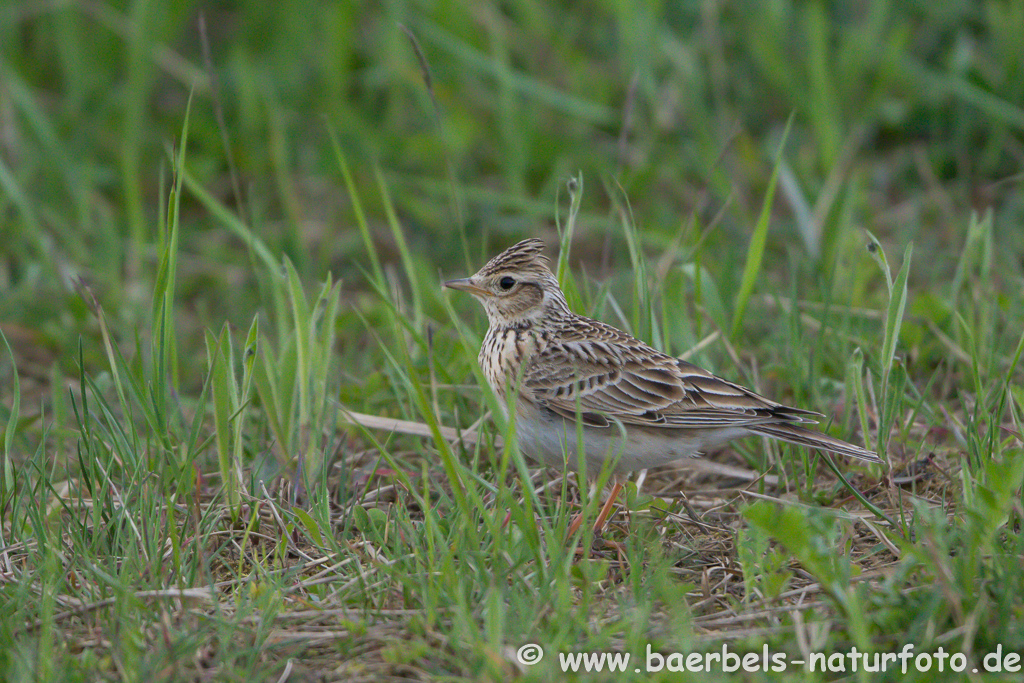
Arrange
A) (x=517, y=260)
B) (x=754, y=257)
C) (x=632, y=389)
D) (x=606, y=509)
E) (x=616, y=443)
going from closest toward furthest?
(x=606, y=509), (x=616, y=443), (x=632, y=389), (x=517, y=260), (x=754, y=257)

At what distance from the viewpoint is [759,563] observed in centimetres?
347

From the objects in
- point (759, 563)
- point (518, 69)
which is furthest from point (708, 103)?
point (759, 563)

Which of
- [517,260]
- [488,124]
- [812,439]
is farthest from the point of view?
[488,124]

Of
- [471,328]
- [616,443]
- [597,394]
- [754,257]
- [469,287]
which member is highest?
[754,257]

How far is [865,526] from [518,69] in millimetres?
5855

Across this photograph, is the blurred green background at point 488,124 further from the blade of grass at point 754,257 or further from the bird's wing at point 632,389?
the bird's wing at point 632,389

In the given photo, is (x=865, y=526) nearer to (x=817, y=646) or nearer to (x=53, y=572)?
(x=817, y=646)

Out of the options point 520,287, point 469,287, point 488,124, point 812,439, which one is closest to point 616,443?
point 812,439

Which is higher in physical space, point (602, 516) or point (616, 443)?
point (616, 443)

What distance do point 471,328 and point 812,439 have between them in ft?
8.86

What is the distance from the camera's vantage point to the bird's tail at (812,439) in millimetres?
3889

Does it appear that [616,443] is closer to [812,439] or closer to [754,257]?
[812,439]

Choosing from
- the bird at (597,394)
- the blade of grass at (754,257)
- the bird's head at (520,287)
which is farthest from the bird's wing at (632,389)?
the blade of grass at (754,257)

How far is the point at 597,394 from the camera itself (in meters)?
4.36
